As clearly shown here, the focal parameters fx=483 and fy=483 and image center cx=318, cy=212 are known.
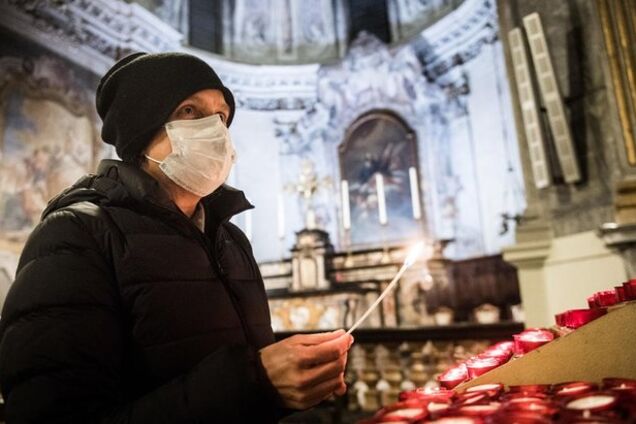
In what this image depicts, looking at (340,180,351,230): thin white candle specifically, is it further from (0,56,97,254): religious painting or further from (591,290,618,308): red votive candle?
(591,290,618,308): red votive candle

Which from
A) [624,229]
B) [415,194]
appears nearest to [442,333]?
[624,229]

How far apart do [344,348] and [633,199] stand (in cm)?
325

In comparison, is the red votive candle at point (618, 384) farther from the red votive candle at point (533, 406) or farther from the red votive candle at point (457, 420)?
the red votive candle at point (457, 420)

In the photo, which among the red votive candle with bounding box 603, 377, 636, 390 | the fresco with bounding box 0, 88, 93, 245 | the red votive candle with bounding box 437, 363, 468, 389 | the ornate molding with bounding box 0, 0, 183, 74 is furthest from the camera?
the ornate molding with bounding box 0, 0, 183, 74

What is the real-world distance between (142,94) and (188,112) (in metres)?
0.16

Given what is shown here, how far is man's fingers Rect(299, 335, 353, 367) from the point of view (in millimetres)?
979

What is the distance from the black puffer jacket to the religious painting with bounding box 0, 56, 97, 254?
846cm

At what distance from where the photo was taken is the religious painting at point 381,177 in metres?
11.6

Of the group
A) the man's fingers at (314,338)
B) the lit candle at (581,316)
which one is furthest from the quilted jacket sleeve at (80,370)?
the lit candle at (581,316)

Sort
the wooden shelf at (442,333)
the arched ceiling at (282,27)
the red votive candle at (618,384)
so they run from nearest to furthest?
the red votive candle at (618,384) < the wooden shelf at (442,333) < the arched ceiling at (282,27)

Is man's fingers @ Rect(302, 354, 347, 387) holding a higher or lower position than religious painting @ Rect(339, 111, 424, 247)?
lower

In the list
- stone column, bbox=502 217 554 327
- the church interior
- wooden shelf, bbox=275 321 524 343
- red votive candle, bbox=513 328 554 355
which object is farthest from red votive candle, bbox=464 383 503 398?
stone column, bbox=502 217 554 327

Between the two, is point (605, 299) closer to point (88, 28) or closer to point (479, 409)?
point (479, 409)

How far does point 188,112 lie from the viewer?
5.14ft
